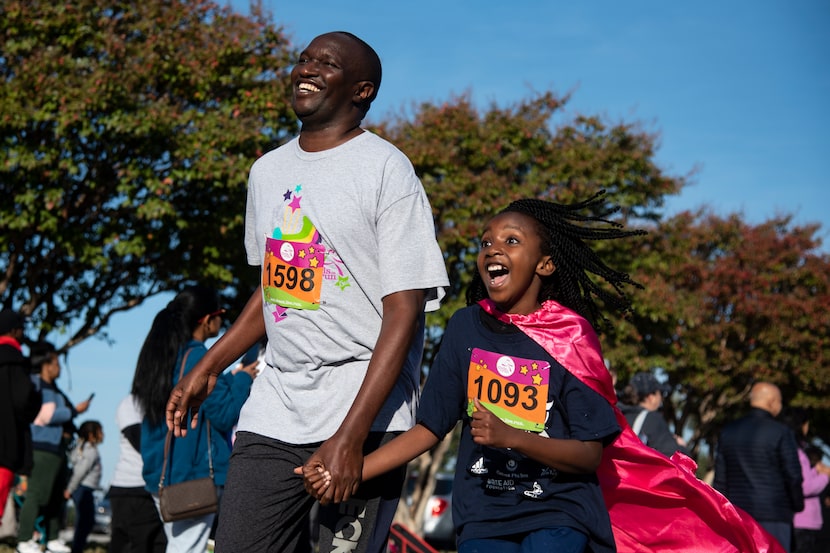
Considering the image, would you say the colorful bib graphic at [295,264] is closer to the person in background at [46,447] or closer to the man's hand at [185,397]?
the man's hand at [185,397]

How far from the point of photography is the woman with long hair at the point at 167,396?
5637 millimetres

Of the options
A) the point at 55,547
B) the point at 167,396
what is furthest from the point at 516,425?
the point at 55,547

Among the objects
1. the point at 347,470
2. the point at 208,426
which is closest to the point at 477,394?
the point at 347,470

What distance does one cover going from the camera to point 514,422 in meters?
3.34

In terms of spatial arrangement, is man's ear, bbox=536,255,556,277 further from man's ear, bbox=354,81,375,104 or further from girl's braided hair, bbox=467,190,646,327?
man's ear, bbox=354,81,375,104

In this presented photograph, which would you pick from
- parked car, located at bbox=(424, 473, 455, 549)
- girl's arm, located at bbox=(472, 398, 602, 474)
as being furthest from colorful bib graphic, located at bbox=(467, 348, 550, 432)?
parked car, located at bbox=(424, 473, 455, 549)

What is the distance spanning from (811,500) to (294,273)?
8.81 metres

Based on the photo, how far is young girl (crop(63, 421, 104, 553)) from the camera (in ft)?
34.5

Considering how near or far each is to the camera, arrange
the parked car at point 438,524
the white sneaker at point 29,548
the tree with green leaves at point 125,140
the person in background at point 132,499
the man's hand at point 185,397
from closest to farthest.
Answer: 1. the man's hand at point 185,397
2. the person in background at point 132,499
3. the white sneaker at point 29,548
4. the tree with green leaves at point 125,140
5. the parked car at point 438,524

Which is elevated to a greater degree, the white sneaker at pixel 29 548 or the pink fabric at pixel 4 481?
the pink fabric at pixel 4 481

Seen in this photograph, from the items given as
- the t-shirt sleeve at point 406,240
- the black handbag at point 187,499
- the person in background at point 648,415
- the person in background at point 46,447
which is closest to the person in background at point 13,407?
the person in background at point 46,447

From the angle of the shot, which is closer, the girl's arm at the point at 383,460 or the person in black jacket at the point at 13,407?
the girl's arm at the point at 383,460

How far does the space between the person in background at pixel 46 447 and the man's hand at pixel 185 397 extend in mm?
6160

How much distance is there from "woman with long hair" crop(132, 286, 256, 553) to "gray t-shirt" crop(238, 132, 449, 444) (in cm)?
251
